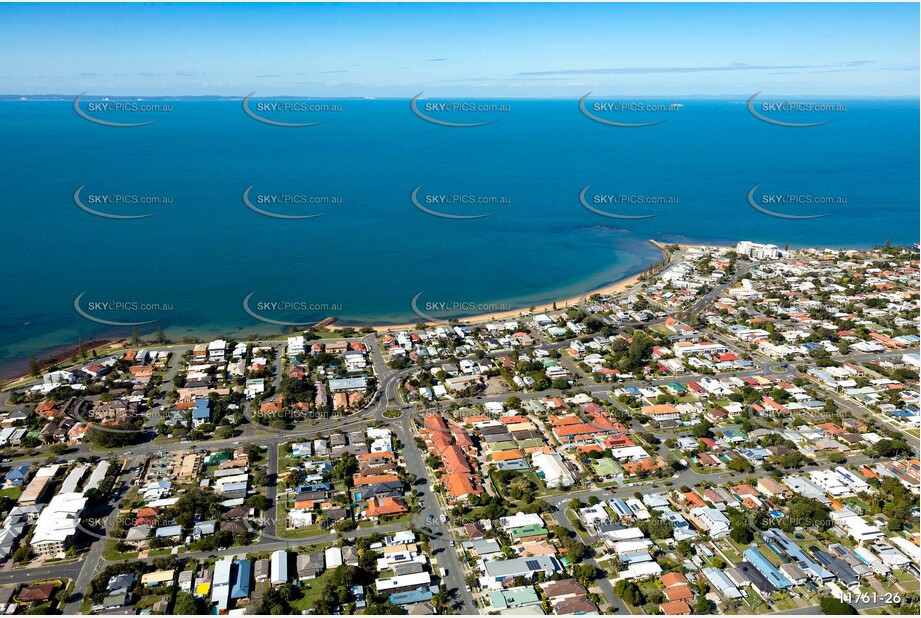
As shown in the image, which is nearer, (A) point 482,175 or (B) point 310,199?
(B) point 310,199

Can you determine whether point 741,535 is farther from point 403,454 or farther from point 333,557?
point 333,557

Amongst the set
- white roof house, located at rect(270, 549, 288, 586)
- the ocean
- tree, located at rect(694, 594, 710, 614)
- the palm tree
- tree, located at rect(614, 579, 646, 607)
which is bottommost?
tree, located at rect(694, 594, 710, 614)

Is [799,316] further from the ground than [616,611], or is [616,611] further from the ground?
[799,316]

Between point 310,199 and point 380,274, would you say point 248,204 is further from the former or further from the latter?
point 380,274

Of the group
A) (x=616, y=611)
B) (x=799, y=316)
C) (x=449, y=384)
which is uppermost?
(x=799, y=316)

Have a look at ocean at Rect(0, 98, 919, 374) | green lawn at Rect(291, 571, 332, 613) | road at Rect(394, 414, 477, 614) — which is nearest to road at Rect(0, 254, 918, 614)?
road at Rect(394, 414, 477, 614)

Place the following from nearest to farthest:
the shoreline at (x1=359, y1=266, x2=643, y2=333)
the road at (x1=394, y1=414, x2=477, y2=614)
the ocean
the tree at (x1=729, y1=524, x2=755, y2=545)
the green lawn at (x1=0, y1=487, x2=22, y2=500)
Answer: the road at (x1=394, y1=414, x2=477, y2=614)
the tree at (x1=729, y1=524, x2=755, y2=545)
the green lawn at (x1=0, y1=487, x2=22, y2=500)
the shoreline at (x1=359, y1=266, x2=643, y2=333)
the ocean

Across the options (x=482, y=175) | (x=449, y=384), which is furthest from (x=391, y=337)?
(x=482, y=175)

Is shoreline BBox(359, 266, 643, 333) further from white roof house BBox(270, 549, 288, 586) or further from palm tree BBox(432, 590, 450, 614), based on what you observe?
palm tree BBox(432, 590, 450, 614)
